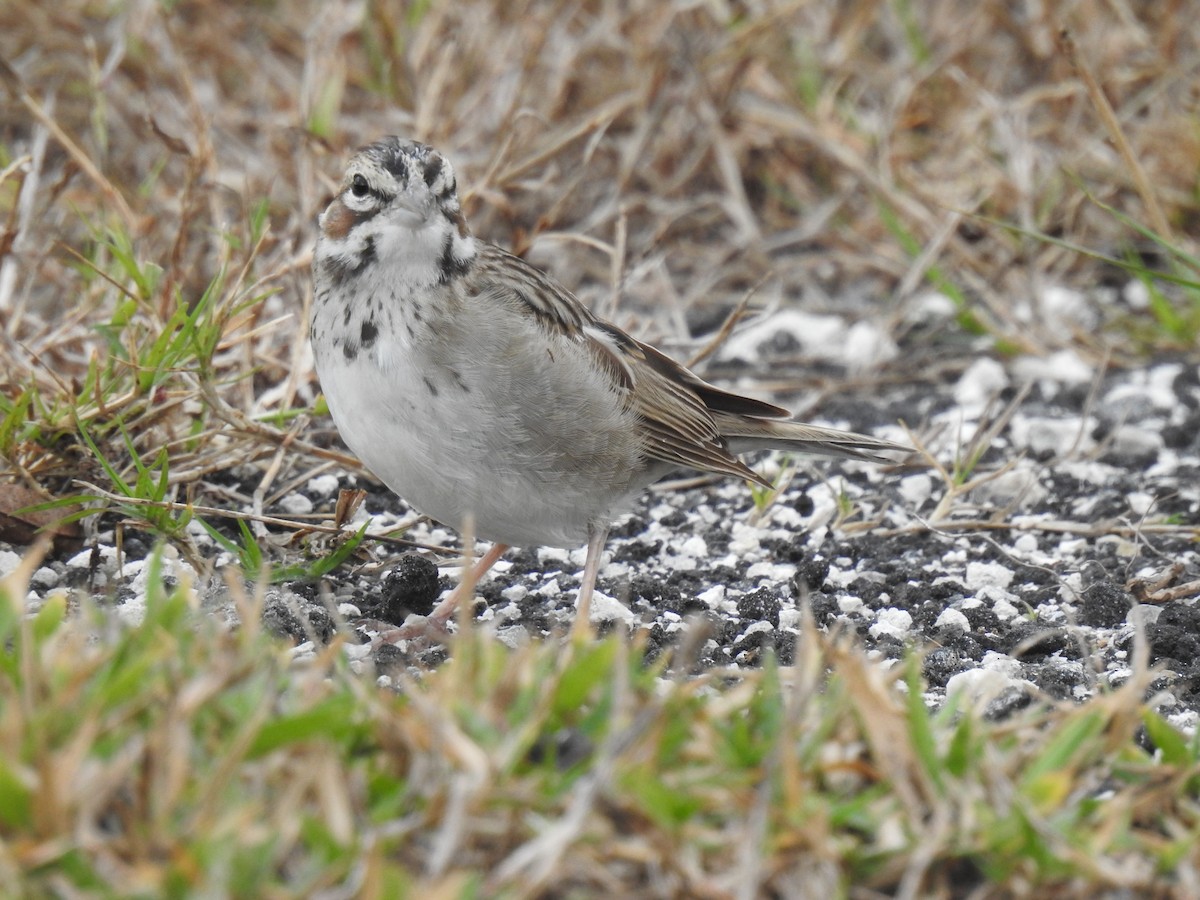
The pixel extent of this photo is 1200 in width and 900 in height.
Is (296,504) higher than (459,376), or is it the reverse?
(296,504)

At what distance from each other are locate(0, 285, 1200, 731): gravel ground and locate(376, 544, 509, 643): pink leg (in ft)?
0.16

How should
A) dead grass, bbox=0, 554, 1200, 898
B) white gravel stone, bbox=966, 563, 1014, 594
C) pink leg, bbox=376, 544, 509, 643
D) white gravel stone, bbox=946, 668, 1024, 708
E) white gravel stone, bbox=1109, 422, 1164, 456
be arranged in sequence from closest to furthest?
1. dead grass, bbox=0, 554, 1200, 898
2. white gravel stone, bbox=946, 668, 1024, 708
3. pink leg, bbox=376, 544, 509, 643
4. white gravel stone, bbox=966, 563, 1014, 594
5. white gravel stone, bbox=1109, 422, 1164, 456

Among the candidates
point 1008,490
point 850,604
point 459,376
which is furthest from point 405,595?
point 1008,490

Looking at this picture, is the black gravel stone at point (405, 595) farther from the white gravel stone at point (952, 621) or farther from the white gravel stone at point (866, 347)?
the white gravel stone at point (866, 347)

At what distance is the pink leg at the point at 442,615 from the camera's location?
4.03m

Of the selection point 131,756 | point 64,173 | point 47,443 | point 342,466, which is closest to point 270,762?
point 131,756

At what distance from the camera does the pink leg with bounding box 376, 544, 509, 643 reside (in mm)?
4031

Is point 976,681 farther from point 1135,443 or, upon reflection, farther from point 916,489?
point 1135,443

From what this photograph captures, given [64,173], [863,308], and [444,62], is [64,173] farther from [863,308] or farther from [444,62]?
[863,308]

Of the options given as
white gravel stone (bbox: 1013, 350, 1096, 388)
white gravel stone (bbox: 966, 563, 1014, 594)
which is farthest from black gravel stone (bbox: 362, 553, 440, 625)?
white gravel stone (bbox: 1013, 350, 1096, 388)

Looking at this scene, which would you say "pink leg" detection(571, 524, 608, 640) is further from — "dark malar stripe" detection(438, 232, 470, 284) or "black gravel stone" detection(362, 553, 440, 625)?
"dark malar stripe" detection(438, 232, 470, 284)

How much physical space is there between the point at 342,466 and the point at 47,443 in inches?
36.6

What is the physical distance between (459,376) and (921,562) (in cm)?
157

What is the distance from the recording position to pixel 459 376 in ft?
13.4
